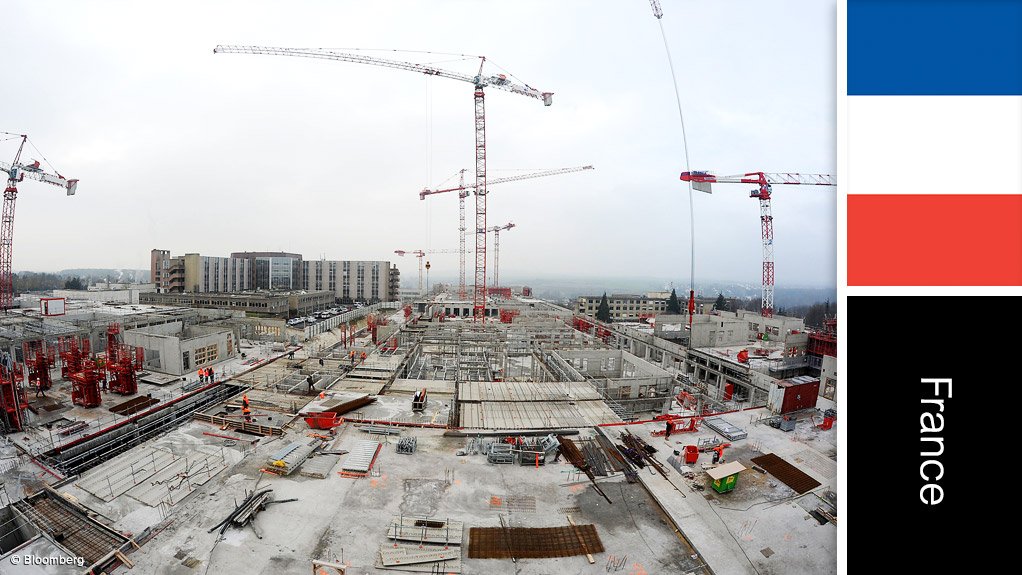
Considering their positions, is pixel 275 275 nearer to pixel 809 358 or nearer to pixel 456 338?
pixel 456 338

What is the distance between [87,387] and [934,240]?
24230 millimetres

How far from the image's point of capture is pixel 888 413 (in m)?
2.15

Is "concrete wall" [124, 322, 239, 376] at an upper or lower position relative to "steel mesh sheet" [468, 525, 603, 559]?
upper

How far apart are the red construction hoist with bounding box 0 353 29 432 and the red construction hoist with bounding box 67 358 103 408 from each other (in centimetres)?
164

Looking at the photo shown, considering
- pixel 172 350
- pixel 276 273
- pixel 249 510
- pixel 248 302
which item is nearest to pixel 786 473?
pixel 249 510

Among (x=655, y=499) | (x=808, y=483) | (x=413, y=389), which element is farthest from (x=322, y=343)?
(x=808, y=483)

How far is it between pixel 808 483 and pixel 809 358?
16203 mm

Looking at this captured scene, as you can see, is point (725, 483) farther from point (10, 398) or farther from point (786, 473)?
point (10, 398)

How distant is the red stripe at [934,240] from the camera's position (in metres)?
2.06

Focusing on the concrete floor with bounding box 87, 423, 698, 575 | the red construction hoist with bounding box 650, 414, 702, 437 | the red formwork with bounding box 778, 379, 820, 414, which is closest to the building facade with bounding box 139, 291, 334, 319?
the concrete floor with bounding box 87, 423, 698, 575

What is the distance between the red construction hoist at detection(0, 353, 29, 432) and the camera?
13273 millimetres

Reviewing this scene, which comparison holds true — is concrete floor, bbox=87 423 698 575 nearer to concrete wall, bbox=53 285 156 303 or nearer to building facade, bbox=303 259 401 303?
concrete wall, bbox=53 285 156 303

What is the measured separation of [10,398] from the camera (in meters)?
13.3

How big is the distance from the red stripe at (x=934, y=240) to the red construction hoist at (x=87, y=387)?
2368 centimetres
